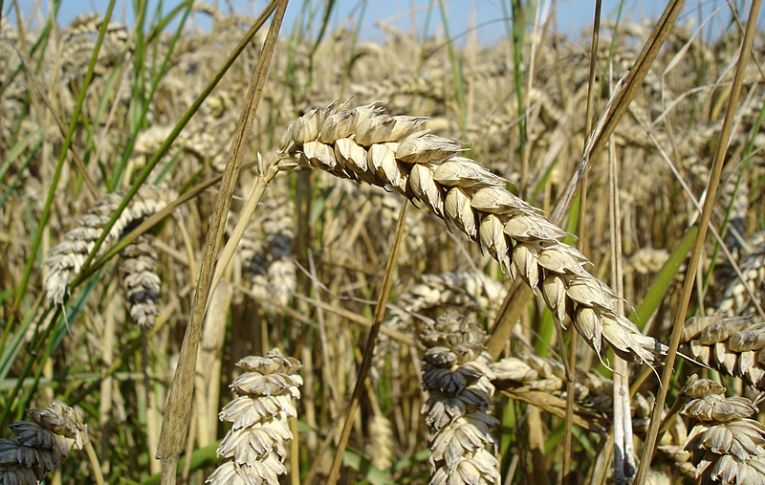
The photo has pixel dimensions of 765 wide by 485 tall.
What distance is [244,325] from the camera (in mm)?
1528

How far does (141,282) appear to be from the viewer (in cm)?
103

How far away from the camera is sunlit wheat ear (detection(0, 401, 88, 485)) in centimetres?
58

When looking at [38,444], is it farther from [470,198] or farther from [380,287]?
[380,287]

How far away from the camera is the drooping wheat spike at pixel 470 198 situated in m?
0.44

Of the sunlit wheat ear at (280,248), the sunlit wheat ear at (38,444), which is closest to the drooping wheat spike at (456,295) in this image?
the sunlit wheat ear at (280,248)

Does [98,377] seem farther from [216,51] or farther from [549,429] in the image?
[216,51]

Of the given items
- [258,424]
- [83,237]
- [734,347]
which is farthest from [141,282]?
[734,347]

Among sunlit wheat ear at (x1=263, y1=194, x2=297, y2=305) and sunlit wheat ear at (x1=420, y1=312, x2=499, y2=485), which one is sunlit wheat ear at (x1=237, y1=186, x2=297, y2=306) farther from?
sunlit wheat ear at (x1=420, y1=312, x2=499, y2=485)

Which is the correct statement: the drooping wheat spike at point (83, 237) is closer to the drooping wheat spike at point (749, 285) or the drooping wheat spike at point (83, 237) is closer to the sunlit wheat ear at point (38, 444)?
the sunlit wheat ear at point (38, 444)

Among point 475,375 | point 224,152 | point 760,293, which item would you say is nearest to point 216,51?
point 224,152

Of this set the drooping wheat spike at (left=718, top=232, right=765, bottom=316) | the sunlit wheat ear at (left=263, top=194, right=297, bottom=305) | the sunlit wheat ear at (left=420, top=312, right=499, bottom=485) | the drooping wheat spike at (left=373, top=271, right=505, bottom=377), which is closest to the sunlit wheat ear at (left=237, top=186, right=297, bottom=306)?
the sunlit wheat ear at (left=263, top=194, right=297, bottom=305)

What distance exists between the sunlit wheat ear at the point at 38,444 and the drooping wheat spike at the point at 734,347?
604 mm

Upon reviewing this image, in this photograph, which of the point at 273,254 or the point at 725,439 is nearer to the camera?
the point at 725,439

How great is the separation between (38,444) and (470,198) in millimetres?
440
